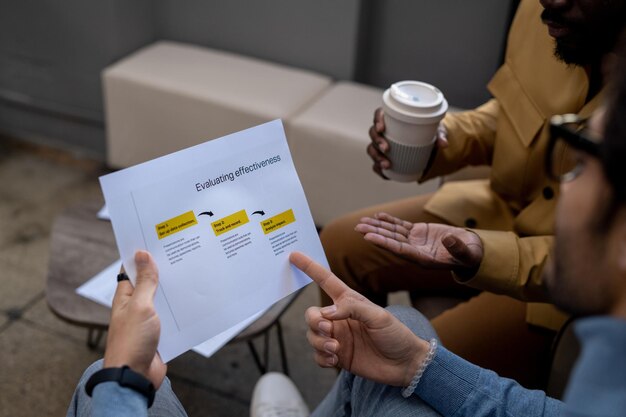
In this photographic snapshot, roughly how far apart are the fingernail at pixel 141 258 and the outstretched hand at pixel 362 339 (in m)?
0.24

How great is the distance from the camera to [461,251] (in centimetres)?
126

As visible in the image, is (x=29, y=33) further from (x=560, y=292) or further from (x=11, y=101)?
(x=560, y=292)

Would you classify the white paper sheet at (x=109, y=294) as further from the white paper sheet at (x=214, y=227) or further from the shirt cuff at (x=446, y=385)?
the shirt cuff at (x=446, y=385)

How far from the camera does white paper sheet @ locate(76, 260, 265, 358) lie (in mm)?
1480

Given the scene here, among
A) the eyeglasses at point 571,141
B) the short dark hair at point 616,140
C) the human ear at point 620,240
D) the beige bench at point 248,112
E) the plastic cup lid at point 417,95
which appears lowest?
the beige bench at point 248,112

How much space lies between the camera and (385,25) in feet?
8.55

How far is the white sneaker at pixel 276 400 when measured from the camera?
1552 millimetres

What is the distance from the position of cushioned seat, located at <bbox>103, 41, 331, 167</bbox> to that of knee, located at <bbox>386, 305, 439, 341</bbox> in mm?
1271

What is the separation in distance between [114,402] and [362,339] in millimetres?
413

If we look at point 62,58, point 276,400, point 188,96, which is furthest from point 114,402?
point 62,58

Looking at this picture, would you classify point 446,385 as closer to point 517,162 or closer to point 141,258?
point 141,258

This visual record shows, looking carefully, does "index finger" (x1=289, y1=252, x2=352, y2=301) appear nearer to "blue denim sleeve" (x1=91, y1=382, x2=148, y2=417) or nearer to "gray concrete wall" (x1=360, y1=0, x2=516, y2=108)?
"blue denim sleeve" (x1=91, y1=382, x2=148, y2=417)

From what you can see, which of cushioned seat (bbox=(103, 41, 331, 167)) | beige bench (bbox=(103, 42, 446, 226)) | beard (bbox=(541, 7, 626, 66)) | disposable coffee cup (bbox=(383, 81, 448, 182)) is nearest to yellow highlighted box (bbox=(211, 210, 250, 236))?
disposable coffee cup (bbox=(383, 81, 448, 182))

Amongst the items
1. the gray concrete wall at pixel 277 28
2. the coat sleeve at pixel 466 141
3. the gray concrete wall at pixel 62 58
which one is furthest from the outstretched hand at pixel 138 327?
the gray concrete wall at pixel 62 58
